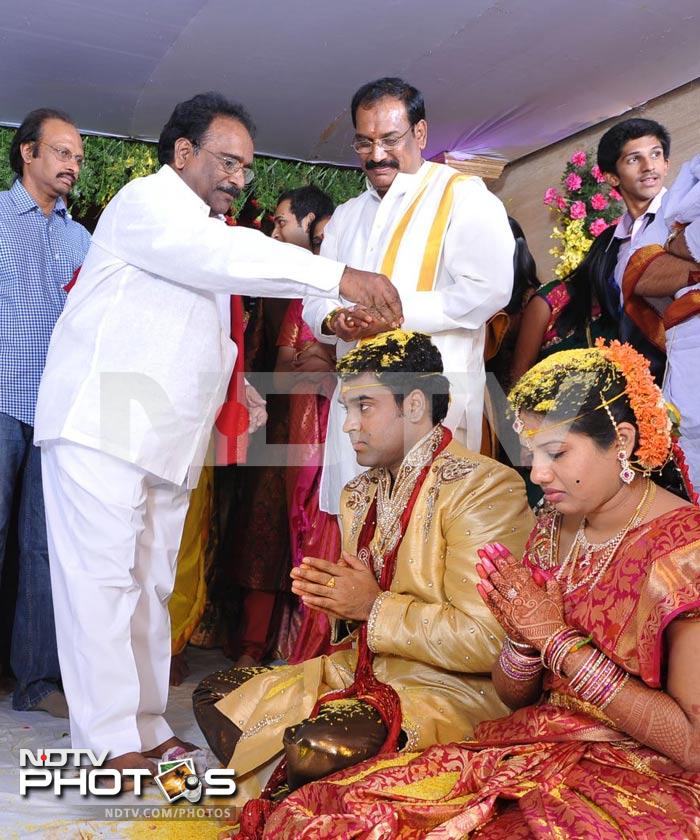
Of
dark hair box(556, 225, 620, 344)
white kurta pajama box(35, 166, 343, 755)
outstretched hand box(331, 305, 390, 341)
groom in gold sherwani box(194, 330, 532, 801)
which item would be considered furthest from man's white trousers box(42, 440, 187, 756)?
dark hair box(556, 225, 620, 344)

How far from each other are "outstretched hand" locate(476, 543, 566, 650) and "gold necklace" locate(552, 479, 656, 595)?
0.06 meters

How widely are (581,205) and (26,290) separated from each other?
132 inches

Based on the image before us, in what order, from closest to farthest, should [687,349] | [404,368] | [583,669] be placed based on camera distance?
1. [583,669]
2. [404,368]
3. [687,349]

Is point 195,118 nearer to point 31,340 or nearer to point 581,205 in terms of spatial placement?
point 31,340

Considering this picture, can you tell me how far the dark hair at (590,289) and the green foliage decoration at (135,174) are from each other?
2.89 meters

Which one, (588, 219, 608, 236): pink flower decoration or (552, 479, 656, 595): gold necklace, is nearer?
(552, 479, 656, 595): gold necklace

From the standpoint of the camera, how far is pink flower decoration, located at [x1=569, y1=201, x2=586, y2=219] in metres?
5.97

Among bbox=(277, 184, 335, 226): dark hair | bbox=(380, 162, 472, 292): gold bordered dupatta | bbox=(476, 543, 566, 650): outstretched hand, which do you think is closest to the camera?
bbox=(476, 543, 566, 650): outstretched hand

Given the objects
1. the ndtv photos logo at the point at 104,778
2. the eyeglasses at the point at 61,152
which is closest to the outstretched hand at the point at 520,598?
the ndtv photos logo at the point at 104,778

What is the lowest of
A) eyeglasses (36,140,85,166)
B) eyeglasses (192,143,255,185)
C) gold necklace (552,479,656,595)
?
gold necklace (552,479,656,595)

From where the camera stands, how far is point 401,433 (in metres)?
2.74

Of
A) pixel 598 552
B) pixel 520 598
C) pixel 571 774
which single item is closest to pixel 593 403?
pixel 598 552

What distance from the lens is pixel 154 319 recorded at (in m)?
3.18

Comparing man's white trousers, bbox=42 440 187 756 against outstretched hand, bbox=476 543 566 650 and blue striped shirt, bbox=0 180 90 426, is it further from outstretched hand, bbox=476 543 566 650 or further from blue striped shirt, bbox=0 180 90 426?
outstretched hand, bbox=476 543 566 650
